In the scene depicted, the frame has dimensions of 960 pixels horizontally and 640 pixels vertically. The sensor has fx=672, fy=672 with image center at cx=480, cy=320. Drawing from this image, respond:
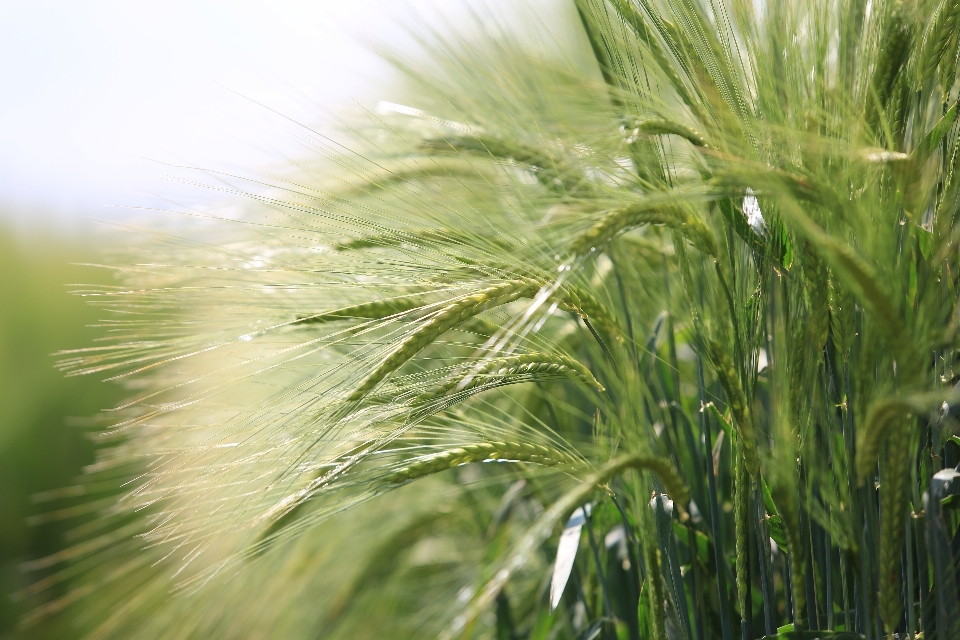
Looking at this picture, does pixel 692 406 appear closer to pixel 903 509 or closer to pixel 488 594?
pixel 903 509

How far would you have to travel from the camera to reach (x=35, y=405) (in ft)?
8.40

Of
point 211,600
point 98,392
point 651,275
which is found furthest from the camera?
point 98,392

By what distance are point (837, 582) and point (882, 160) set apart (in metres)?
0.32

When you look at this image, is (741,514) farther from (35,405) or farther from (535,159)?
(35,405)

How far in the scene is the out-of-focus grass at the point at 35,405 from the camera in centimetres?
232

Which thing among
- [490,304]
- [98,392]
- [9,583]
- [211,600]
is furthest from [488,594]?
[98,392]

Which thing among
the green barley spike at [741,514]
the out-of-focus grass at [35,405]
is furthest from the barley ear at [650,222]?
the out-of-focus grass at [35,405]

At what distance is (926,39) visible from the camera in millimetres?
473

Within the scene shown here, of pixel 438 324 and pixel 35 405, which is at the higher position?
pixel 438 324

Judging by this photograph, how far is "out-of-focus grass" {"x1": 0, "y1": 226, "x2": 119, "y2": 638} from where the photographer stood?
7.62ft

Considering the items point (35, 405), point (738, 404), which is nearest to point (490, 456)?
point (738, 404)

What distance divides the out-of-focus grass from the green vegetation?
6.75ft

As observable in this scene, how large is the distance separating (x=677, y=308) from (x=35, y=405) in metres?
2.76

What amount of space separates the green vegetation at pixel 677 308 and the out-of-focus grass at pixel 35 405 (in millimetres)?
2058
